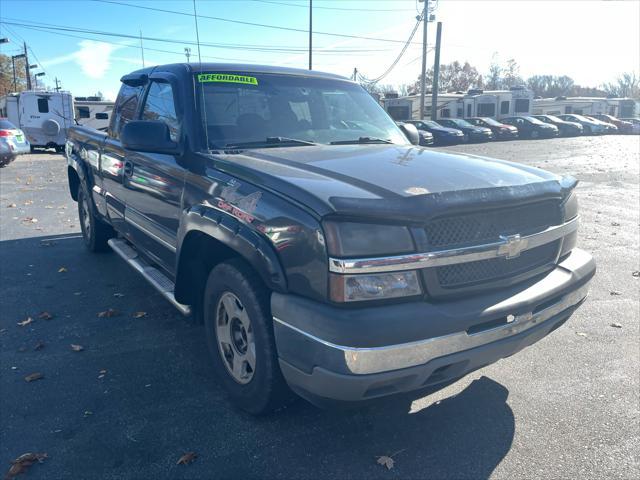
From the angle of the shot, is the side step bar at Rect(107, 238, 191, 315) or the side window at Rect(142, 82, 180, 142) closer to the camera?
the side step bar at Rect(107, 238, 191, 315)

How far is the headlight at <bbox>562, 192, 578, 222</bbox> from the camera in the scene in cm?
313

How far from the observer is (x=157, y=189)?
13.0ft

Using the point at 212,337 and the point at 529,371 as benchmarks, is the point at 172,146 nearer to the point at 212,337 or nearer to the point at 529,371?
the point at 212,337

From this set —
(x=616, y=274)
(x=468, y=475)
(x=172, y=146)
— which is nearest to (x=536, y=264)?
(x=468, y=475)

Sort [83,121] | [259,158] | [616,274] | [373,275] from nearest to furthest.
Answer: [373,275]
[259,158]
[616,274]
[83,121]

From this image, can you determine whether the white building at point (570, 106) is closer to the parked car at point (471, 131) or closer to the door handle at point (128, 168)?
the parked car at point (471, 131)

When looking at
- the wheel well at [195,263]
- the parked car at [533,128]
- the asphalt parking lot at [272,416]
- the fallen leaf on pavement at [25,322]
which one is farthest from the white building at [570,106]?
the wheel well at [195,263]

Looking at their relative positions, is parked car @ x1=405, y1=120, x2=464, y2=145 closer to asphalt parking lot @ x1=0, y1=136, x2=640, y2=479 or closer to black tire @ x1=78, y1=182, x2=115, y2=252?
black tire @ x1=78, y1=182, x2=115, y2=252

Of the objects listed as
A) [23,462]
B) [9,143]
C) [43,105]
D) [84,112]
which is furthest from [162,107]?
[84,112]

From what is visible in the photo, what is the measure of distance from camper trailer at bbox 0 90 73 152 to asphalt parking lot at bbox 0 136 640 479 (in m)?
20.4

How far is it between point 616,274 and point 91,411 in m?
5.32

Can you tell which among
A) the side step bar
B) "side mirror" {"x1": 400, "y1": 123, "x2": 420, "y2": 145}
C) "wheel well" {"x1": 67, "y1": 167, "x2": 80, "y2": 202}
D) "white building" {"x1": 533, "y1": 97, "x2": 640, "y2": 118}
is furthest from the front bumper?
"white building" {"x1": 533, "y1": 97, "x2": 640, "y2": 118}

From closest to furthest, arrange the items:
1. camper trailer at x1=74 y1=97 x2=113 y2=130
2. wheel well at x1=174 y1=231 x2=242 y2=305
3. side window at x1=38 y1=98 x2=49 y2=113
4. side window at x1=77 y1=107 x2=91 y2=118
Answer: wheel well at x1=174 y1=231 x2=242 y2=305
side window at x1=38 y1=98 x2=49 y2=113
camper trailer at x1=74 y1=97 x2=113 y2=130
side window at x1=77 y1=107 x2=91 y2=118

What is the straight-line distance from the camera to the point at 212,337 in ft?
11.0
